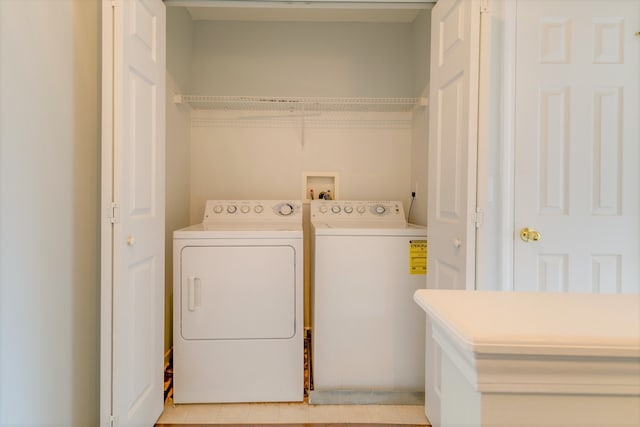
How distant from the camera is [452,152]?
153cm

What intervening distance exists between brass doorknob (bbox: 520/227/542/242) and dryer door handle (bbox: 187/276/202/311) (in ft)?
5.23

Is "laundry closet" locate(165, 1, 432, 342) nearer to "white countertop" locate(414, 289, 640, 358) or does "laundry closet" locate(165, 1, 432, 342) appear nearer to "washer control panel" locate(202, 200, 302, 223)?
"washer control panel" locate(202, 200, 302, 223)

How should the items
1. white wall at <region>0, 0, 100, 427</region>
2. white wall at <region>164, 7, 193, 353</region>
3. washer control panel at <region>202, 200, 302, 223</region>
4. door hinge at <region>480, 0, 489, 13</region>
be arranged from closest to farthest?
white wall at <region>0, 0, 100, 427</region> → door hinge at <region>480, 0, 489, 13</region> → white wall at <region>164, 7, 193, 353</region> → washer control panel at <region>202, 200, 302, 223</region>

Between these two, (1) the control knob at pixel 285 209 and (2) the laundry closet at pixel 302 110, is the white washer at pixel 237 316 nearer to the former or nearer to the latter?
(1) the control knob at pixel 285 209

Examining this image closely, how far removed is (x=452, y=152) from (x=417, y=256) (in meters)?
0.66

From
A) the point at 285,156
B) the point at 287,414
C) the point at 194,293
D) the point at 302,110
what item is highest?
the point at 302,110

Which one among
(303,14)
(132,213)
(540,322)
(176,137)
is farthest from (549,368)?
(303,14)

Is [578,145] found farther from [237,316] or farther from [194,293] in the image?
[194,293]

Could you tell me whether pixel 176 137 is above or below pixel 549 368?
above

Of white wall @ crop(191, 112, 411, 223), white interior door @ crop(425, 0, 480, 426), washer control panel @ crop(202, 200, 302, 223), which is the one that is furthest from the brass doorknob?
washer control panel @ crop(202, 200, 302, 223)

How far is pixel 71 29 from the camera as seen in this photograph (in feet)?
4.22

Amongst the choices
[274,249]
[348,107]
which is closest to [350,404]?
[274,249]

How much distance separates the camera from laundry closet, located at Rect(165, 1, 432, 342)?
2.64m

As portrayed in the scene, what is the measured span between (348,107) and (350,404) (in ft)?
6.49
